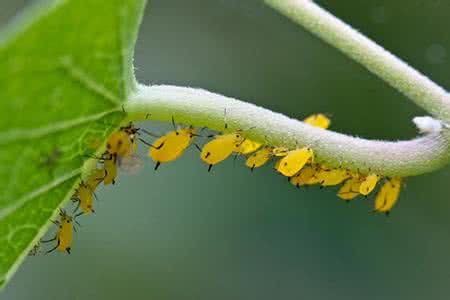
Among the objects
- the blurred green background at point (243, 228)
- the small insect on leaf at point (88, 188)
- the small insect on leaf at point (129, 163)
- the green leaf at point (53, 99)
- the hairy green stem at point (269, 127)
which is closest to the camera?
the green leaf at point (53, 99)

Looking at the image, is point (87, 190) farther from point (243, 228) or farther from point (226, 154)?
point (243, 228)

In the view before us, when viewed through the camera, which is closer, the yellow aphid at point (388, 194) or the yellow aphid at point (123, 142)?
the yellow aphid at point (123, 142)

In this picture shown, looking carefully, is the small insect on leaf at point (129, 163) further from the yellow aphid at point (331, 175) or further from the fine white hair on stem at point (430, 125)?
the fine white hair on stem at point (430, 125)

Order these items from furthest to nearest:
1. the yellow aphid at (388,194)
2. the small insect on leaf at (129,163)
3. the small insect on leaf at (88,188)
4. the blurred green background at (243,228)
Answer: the blurred green background at (243,228), the yellow aphid at (388,194), the small insect on leaf at (129,163), the small insect on leaf at (88,188)

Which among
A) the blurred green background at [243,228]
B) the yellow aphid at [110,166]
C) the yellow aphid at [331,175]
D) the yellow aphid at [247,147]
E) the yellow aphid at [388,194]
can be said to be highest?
the blurred green background at [243,228]

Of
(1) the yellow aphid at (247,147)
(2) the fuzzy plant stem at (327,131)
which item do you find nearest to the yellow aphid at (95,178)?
(2) the fuzzy plant stem at (327,131)

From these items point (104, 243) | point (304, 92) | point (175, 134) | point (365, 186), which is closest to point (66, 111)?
point (175, 134)

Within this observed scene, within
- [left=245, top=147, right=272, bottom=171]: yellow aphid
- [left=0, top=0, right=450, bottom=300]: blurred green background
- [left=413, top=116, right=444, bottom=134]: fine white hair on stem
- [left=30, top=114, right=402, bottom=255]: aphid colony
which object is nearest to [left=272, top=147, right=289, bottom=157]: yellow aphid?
[left=30, top=114, right=402, bottom=255]: aphid colony
